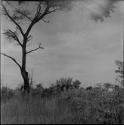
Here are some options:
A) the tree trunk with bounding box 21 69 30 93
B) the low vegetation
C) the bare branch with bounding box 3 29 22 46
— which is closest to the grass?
the low vegetation

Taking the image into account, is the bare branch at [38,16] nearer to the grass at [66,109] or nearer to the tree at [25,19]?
the tree at [25,19]

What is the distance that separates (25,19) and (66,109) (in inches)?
126

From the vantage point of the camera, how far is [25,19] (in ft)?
35.0

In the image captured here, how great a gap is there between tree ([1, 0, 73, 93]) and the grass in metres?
0.99

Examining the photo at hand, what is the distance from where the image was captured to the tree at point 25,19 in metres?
10.3

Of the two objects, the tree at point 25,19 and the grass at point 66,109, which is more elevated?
the tree at point 25,19

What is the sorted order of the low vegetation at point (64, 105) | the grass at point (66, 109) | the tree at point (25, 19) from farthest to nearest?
the tree at point (25, 19), the low vegetation at point (64, 105), the grass at point (66, 109)

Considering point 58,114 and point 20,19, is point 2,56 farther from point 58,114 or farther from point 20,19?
point 58,114

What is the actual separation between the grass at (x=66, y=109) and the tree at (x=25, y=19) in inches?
39.2

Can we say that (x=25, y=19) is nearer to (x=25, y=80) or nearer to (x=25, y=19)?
(x=25, y=19)

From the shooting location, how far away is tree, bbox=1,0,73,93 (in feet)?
33.9

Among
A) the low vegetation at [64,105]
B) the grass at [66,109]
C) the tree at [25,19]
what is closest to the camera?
the grass at [66,109]

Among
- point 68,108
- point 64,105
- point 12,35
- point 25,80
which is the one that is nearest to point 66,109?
point 68,108

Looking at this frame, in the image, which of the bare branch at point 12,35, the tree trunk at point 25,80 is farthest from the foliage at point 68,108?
the bare branch at point 12,35
